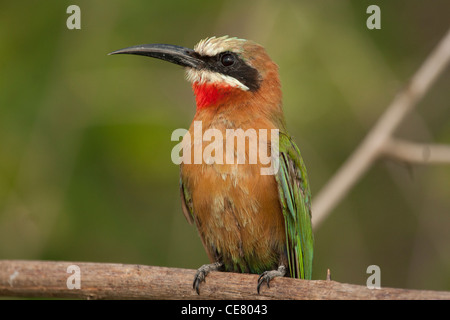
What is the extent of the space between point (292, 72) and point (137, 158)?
1.35 meters

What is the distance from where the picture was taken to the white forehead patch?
3.81m

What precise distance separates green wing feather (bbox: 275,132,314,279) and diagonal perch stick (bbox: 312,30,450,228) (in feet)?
1.66

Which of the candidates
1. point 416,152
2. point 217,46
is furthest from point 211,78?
point 416,152

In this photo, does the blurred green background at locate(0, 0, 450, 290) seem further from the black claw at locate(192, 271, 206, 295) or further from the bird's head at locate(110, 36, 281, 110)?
the black claw at locate(192, 271, 206, 295)

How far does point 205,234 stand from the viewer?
3727mm

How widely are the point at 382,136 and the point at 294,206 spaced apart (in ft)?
3.69

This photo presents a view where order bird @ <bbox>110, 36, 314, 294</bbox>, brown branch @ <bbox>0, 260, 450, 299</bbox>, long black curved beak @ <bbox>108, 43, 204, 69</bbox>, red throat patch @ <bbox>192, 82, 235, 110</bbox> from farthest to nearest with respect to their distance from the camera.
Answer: long black curved beak @ <bbox>108, 43, 204, 69</bbox> → red throat patch @ <bbox>192, 82, 235, 110</bbox> → bird @ <bbox>110, 36, 314, 294</bbox> → brown branch @ <bbox>0, 260, 450, 299</bbox>

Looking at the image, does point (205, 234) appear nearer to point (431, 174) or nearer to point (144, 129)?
point (144, 129)

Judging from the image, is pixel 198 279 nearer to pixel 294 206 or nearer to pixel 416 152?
pixel 294 206

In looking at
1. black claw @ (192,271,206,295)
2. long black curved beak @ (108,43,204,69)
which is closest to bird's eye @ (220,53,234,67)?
long black curved beak @ (108,43,204,69)

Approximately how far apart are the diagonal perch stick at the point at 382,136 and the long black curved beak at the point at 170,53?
1198 millimetres

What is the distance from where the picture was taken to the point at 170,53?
3.93 meters

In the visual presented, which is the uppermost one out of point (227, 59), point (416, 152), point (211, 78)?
point (227, 59)

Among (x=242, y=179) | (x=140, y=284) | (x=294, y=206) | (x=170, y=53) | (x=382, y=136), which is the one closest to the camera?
(x=140, y=284)
